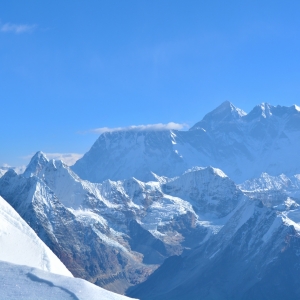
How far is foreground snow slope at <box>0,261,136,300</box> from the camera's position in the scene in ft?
133

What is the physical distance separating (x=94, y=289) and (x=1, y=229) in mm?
14801

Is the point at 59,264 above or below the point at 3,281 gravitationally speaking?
above

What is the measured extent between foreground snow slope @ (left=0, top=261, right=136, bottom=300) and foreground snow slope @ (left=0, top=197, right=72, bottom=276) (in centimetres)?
793

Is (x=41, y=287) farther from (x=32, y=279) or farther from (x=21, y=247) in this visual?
(x=21, y=247)

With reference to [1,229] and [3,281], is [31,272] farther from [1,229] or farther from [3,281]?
[1,229]

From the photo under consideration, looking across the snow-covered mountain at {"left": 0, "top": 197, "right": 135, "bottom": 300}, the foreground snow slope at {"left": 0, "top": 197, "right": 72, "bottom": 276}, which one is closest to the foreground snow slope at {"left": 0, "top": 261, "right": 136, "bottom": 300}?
the snow-covered mountain at {"left": 0, "top": 197, "right": 135, "bottom": 300}

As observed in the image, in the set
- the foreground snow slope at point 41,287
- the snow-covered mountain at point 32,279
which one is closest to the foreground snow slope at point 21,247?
the snow-covered mountain at point 32,279

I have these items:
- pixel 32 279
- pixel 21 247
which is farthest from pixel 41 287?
pixel 21 247

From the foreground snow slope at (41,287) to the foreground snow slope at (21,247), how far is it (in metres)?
7.93

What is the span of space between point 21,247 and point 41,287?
12772 millimetres

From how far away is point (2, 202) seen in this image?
57.0 meters

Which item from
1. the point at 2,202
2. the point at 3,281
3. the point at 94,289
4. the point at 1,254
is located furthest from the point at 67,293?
the point at 2,202

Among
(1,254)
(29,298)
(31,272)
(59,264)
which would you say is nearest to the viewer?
(29,298)

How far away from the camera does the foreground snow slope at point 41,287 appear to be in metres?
40.7
